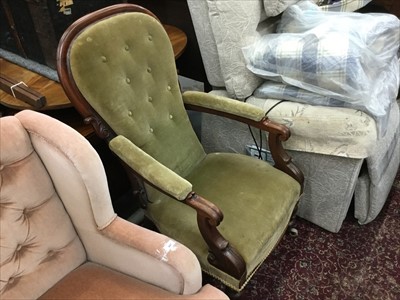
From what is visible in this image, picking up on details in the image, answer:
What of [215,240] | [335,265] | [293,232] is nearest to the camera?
[215,240]

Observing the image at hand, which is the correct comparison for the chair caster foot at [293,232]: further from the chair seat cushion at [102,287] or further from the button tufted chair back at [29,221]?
the button tufted chair back at [29,221]

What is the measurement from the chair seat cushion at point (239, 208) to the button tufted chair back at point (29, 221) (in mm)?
360

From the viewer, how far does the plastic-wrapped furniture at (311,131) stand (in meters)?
1.37

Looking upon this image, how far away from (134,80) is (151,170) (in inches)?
14.2

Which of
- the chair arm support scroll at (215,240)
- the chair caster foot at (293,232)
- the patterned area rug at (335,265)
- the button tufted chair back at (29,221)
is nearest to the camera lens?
the button tufted chair back at (29,221)

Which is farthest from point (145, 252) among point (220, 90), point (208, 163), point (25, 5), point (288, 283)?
point (25, 5)

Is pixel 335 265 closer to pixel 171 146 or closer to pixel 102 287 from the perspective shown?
pixel 171 146

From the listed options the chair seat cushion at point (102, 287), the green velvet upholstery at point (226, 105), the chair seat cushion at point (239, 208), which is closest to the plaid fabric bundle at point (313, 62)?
the green velvet upholstery at point (226, 105)

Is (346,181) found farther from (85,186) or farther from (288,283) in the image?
(85,186)

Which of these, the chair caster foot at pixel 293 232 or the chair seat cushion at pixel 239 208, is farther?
the chair caster foot at pixel 293 232

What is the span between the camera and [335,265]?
61.5 inches

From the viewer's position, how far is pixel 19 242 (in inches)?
38.3

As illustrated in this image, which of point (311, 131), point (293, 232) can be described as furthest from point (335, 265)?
point (311, 131)

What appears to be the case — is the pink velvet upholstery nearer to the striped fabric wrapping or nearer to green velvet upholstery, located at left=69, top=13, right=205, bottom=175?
green velvet upholstery, located at left=69, top=13, right=205, bottom=175
